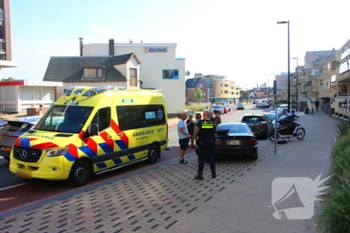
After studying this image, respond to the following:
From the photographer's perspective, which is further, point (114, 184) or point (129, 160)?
point (129, 160)

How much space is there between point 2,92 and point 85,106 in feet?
76.7

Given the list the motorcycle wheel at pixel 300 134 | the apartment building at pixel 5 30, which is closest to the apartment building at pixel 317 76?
the motorcycle wheel at pixel 300 134

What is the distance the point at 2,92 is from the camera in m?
27.2

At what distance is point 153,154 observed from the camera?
33.9ft

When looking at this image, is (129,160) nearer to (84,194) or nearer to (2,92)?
(84,194)

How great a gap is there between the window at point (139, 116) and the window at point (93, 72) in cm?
2544

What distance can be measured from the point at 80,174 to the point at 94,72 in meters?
29.1

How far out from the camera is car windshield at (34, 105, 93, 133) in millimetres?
7725

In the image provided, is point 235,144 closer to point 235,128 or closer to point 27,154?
point 235,128

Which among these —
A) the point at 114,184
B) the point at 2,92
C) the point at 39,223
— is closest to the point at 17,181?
the point at 114,184

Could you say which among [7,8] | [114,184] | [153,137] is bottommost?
[114,184]

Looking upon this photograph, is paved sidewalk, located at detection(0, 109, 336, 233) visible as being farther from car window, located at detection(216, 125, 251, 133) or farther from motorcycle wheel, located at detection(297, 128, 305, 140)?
motorcycle wheel, located at detection(297, 128, 305, 140)
